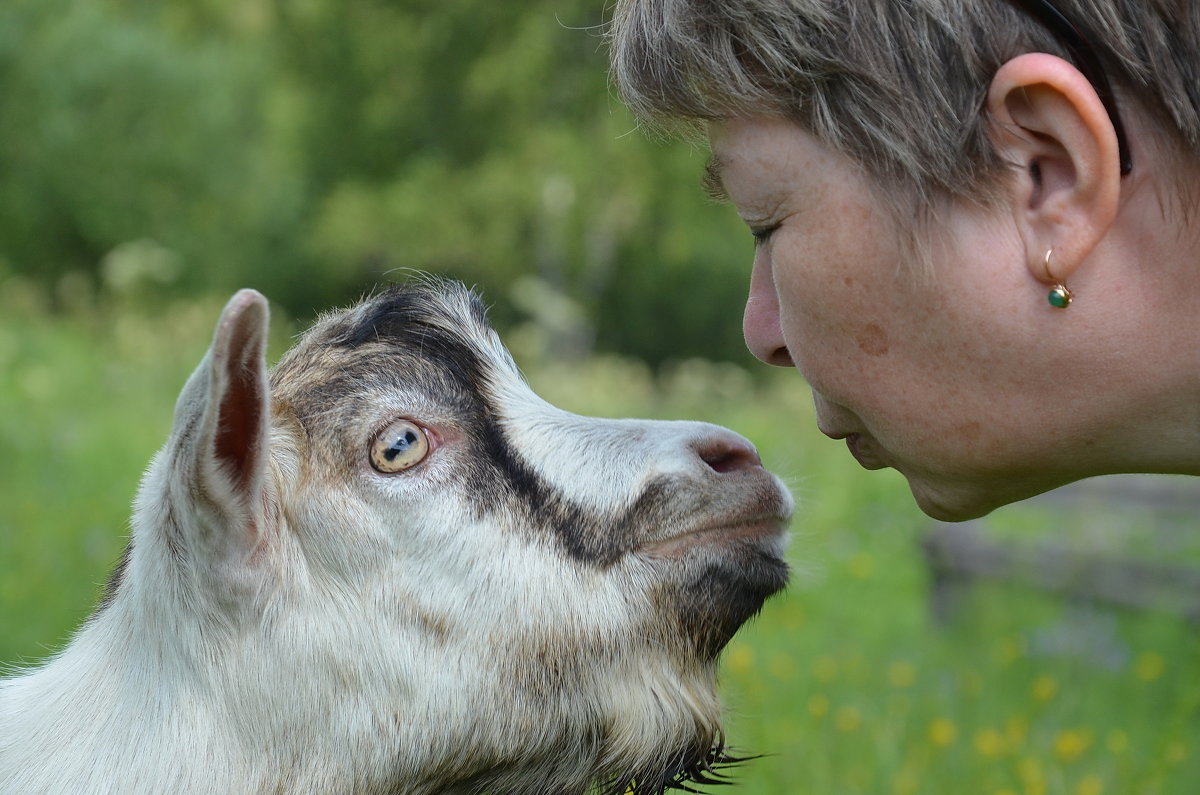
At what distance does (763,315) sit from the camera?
89.3 inches

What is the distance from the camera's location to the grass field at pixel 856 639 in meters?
4.32

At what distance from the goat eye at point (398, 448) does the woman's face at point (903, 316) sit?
0.61 meters

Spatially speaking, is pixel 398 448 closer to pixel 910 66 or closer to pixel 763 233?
pixel 763 233

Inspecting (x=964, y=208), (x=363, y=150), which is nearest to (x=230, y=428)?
(x=964, y=208)

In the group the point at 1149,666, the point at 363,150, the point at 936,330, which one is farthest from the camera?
the point at 363,150

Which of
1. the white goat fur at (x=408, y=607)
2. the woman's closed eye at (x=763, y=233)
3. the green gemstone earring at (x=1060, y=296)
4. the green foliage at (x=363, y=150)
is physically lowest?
the white goat fur at (x=408, y=607)

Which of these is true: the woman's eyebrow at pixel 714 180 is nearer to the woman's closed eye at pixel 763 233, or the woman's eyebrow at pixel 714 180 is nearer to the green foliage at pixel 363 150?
the woman's closed eye at pixel 763 233

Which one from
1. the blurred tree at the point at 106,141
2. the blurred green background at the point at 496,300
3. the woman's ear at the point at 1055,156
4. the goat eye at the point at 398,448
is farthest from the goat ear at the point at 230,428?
the blurred tree at the point at 106,141

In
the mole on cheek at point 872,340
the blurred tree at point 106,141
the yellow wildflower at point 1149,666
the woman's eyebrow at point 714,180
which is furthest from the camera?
the blurred tree at point 106,141

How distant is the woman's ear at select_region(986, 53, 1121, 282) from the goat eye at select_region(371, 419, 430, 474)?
0.99 m

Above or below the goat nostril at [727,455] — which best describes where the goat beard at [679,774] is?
below

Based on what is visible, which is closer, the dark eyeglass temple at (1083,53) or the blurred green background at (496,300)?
the dark eyeglass temple at (1083,53)

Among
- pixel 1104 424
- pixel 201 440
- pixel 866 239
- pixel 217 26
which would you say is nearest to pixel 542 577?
pixel 201 440

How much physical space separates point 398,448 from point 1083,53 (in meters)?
1.17
